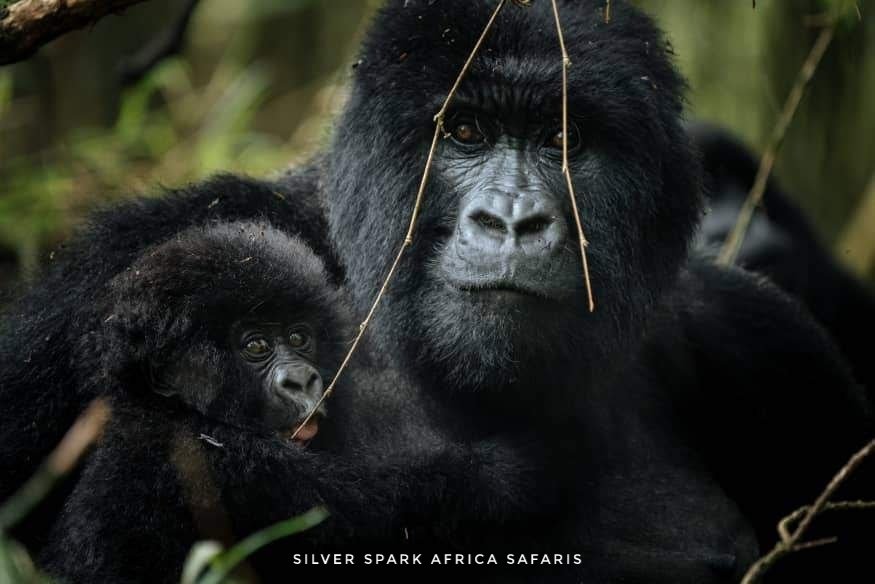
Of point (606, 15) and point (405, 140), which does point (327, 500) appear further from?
point (606, 15)

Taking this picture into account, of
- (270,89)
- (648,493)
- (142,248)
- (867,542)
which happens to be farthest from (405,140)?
(270,89)

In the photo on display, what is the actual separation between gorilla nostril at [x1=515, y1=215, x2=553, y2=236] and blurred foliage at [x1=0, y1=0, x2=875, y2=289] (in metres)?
2.86

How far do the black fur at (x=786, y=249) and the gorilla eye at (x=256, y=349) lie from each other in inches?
161

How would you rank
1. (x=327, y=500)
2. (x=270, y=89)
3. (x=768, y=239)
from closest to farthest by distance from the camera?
1. (x=327, y=500)
2. (x=768, y=239)
3. (x=270, y=89)

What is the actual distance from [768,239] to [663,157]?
3.78m

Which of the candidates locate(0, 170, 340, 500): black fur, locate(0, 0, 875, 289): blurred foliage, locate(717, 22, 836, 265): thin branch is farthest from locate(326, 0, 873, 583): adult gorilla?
locate(0, 0, 875, 289): blurred foliage

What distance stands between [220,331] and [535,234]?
1.00 m

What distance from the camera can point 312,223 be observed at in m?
4.21

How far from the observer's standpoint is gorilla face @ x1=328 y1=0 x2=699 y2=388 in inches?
142

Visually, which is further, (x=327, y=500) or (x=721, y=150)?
(x=721, y=150)

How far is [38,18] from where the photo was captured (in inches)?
132

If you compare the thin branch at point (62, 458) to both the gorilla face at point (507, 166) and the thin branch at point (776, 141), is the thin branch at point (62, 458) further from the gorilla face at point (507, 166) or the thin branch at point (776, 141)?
the thin branch at point (776, 141)

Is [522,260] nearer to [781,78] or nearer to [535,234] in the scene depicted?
[535,234]

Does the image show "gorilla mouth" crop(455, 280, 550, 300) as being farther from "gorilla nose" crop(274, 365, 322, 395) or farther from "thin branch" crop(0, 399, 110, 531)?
"thin branch" crop(0, 399, 110, 531)
